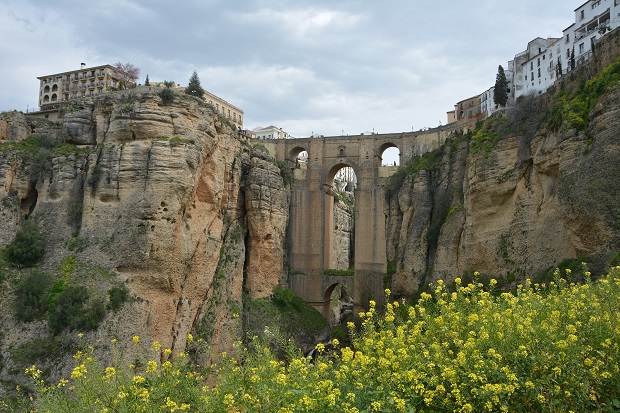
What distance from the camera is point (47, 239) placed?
959 inches

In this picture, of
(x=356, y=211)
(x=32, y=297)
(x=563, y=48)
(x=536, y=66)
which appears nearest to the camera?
(x=32, y=297)

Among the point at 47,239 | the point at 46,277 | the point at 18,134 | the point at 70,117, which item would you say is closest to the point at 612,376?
the point at 46,277

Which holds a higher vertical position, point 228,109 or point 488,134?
point 228,109

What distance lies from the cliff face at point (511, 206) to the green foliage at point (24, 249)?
19.2m

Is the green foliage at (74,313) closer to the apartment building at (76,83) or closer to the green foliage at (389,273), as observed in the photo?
the green foliage at (389,273)

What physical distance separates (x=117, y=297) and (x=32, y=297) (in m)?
3.29

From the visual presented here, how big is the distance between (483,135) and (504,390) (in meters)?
23.0

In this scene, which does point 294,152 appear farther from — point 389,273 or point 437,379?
point 437,379

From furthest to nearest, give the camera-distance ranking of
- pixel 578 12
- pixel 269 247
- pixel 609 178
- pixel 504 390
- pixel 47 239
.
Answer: pixel 578 12 < pixel 269 247 < pixel 47 239 < pixel 609 178 < pixel 504 390

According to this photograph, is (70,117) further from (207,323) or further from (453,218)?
(453,218)

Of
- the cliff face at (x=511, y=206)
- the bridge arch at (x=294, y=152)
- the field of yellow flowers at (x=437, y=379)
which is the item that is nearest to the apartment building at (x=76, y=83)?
the bridge arch at (x=294, y=152)

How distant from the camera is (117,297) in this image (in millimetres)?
22172

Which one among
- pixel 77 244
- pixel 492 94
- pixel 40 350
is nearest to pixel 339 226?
pixel 492 94

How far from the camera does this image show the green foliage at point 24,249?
77.0 ft
